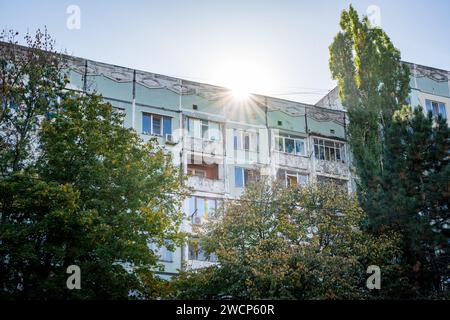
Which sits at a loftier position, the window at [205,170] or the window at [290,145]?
the window at [290,145]

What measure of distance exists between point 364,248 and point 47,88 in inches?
550

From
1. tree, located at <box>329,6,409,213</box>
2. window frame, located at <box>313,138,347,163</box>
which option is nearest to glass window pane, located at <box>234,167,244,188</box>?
window frame, located at <box>313,138,347,163</box>

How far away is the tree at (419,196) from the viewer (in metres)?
25.0

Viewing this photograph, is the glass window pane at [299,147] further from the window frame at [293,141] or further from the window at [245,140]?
the window at [245,140]

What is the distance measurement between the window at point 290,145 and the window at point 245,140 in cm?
135

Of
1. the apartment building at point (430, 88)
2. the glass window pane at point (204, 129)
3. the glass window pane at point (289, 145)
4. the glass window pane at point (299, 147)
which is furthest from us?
the apartment building at point (430, 88)

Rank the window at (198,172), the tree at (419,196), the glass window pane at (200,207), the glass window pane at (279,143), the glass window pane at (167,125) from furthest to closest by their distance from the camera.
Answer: the glass window pane at (279,143), the window at (198,172), the glass window pane at (167,125), the glass window pane at (200,207), the tree at (419,196)

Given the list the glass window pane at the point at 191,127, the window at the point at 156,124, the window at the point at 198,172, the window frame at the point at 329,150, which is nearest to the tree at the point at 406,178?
the window frame at the point at 329,150

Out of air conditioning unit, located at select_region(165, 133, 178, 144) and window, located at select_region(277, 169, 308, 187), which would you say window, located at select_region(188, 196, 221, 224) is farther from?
window, located at select_region(277, 169, 308, 187)

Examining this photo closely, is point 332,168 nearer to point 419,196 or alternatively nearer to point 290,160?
point 290,160

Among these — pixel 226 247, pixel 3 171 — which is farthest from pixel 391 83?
pixel 3 171

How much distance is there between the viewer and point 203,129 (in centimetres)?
3500

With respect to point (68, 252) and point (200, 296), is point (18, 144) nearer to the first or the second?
point (68, 252)

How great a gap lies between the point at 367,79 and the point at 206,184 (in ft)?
33.5
